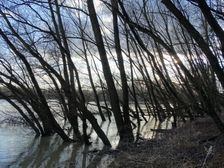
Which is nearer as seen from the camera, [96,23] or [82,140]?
[96,23]

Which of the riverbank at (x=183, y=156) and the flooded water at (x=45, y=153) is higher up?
the flooded water at (x=45, y=153)

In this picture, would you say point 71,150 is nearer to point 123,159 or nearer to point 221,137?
point 123,159

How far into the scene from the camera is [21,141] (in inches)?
907

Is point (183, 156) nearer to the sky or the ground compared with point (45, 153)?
nearer to the ground

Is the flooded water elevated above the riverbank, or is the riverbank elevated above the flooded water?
the flooded water

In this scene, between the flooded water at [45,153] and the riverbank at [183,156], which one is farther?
the flooded water at [45,153]

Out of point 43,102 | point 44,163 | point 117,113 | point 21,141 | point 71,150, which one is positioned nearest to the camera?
point 44,163

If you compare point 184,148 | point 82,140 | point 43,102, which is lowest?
point 184,148

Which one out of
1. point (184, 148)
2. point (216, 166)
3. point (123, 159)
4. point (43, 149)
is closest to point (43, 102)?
point (43, 149)

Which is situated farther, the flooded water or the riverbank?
the flooded water

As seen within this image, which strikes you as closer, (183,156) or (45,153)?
(183,156)

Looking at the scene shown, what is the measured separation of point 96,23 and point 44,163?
5580 mm

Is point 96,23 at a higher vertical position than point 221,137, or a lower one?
higher

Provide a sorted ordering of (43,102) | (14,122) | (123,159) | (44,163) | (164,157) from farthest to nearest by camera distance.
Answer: (14,122) < (43,102) < (44,163) < (123,159) < (164,157)
